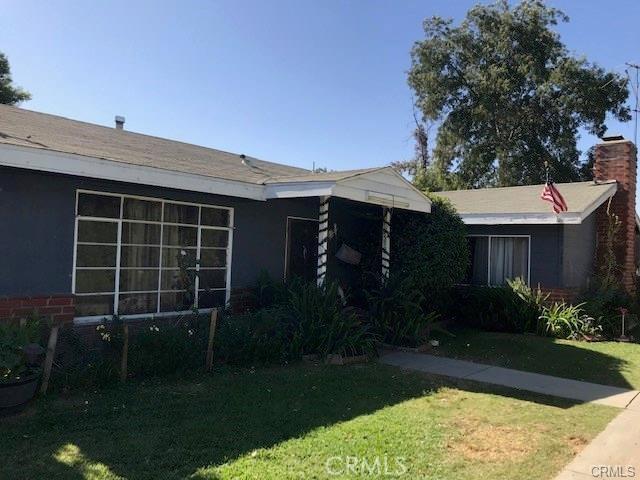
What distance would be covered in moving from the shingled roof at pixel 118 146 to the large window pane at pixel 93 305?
6.25 feet

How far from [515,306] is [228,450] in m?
8.97

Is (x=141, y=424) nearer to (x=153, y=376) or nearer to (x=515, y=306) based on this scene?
(x=153, y=376)

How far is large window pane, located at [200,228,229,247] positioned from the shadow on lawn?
246cm

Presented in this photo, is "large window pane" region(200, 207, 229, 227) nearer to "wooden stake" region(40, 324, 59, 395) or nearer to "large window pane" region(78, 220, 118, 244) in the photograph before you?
"large window pane" region(78, 220, 118, 244)

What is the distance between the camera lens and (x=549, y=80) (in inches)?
1083

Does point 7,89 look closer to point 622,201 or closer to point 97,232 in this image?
point 97,232

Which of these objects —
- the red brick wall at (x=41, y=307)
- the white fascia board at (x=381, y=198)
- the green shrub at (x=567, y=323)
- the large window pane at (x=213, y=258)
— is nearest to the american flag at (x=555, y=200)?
the green shrub at (x=567, y=323)

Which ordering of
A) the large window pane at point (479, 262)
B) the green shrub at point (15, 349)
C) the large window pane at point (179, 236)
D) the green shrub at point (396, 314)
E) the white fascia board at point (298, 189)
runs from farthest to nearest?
the large window pane at point (479, 262) → the green shrub at point (396, 314) → the white fascia board at point (298, 189) → the large window pane at point (179, 236) → the green shrub at point (15, 349)

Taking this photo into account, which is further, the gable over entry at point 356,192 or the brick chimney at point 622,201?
the brick chimney at point 622,201

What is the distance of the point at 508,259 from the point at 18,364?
1075cm

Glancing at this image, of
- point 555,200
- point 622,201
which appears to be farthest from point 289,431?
point 622,201

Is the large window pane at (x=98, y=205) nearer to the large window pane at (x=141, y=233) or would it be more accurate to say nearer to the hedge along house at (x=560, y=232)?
the large window pane at (x=141, y=233)

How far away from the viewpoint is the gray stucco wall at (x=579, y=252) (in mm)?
12344

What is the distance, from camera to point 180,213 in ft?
27.6
